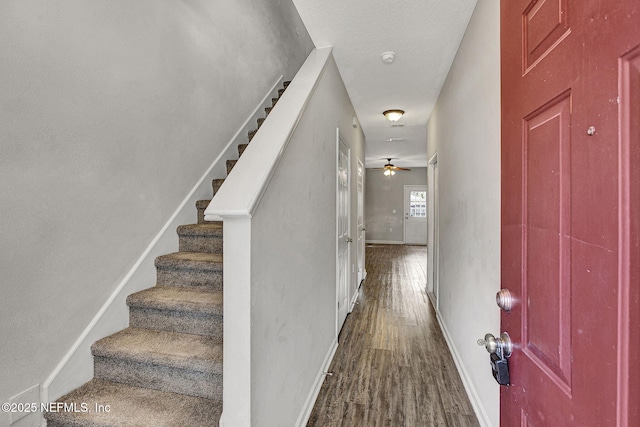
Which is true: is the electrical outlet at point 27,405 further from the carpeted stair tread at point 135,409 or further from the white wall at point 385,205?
the white wall at point 385,205

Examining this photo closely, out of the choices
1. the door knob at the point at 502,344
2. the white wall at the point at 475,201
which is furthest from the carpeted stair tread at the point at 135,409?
the white wall at the point at 475,201

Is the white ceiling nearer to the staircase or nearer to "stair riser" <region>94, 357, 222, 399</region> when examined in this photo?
the staircase

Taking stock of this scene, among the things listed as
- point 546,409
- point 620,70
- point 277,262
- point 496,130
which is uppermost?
point 496,130

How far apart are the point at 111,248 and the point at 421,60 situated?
271 cm

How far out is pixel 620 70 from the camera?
1.50ft

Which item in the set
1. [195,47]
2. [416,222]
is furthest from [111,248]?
[416,222]

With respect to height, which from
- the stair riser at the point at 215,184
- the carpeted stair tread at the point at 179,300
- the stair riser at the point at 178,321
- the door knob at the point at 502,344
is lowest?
the stair riser at the point at 178,321

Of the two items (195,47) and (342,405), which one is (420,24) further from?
(342,405)

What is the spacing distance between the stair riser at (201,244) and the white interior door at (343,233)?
1.27m

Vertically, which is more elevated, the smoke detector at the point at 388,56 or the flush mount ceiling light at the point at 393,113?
the smoke detector at the point at 388,56

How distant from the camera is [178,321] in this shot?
1.62 metres

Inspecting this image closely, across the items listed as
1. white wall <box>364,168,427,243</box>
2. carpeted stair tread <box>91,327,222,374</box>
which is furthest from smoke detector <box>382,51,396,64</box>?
white wall <box>364,168,427,243</box>

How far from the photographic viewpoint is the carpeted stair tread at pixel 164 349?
52.7 inches

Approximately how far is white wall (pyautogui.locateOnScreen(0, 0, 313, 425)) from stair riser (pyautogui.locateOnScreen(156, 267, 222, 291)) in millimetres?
218
